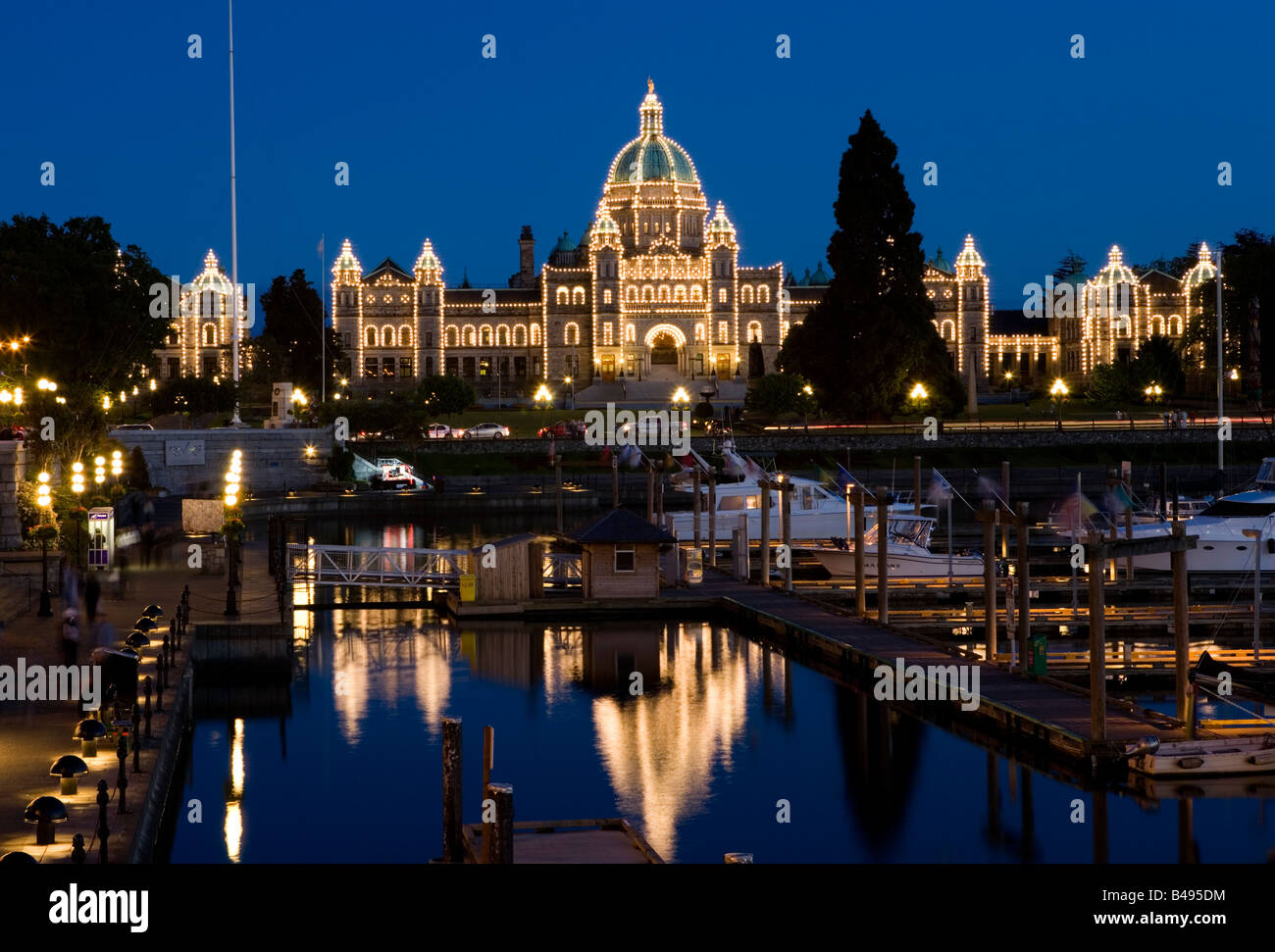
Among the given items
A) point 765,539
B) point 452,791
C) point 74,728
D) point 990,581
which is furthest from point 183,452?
point 452,791

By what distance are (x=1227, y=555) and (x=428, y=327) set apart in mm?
118430

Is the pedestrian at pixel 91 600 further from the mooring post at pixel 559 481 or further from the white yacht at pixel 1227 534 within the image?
the white yacht at pixel 1227 534

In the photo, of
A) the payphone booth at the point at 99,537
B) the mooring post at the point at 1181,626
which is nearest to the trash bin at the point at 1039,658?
the mooring post at the point at 1181,626

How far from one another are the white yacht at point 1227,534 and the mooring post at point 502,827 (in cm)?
3119

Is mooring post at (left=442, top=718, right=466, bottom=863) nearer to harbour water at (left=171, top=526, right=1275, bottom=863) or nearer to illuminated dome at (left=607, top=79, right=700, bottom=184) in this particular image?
harbour water at (left=171, top=526, right=1275, bottom=863)

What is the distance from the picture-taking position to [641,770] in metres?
25.5

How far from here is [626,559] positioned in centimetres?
3978

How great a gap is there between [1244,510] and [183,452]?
43.7m

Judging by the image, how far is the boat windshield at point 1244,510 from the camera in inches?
1873

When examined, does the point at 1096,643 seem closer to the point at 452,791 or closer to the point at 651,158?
the point at 452,791

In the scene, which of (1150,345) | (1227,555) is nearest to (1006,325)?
(1150,345)

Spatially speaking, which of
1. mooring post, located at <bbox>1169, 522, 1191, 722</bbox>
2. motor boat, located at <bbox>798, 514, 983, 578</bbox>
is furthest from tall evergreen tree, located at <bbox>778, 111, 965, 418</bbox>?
mooring post, located at <bbox>1169, 522, 1191, 722</bbox>
